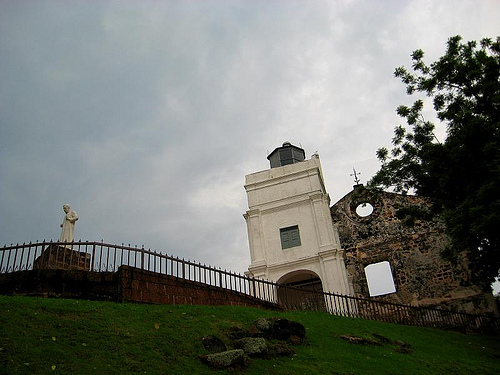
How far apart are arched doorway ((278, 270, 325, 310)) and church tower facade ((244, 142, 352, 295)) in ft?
0.17

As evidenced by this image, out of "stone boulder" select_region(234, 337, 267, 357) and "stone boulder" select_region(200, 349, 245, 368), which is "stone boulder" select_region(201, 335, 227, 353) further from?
"stone boulder" select_region(200, 349, 245, 368)

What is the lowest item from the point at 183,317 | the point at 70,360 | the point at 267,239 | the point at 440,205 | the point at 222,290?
the point at 70,360

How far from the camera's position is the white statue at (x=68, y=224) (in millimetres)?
14492

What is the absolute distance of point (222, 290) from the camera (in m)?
13.2

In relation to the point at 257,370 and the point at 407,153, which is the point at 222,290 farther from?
the point at 407,153

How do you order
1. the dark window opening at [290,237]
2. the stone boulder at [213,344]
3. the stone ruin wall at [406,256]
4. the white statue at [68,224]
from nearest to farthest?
1. the stone boulder at [213,344]
2. the white statue at [68,224]
3. the stone ruin wall at [406,256]
4. the dark window opening at [290,237]

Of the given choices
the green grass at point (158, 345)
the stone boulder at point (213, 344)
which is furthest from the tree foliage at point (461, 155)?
the stone boulder at point (213, 344)

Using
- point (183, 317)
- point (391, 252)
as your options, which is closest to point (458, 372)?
point (183, 317)

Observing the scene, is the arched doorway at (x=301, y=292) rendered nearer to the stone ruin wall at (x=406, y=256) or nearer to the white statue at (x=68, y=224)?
the stone ruin wall at (x=406, y=256)

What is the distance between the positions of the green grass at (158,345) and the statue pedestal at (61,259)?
5.83 feet

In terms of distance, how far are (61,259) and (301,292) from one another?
887cm

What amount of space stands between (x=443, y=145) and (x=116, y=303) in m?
11.2

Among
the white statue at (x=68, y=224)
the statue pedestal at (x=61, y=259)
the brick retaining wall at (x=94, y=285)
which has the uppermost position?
the white statue at (x=68, y=224)

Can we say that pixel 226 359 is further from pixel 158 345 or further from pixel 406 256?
pixel 406 256
